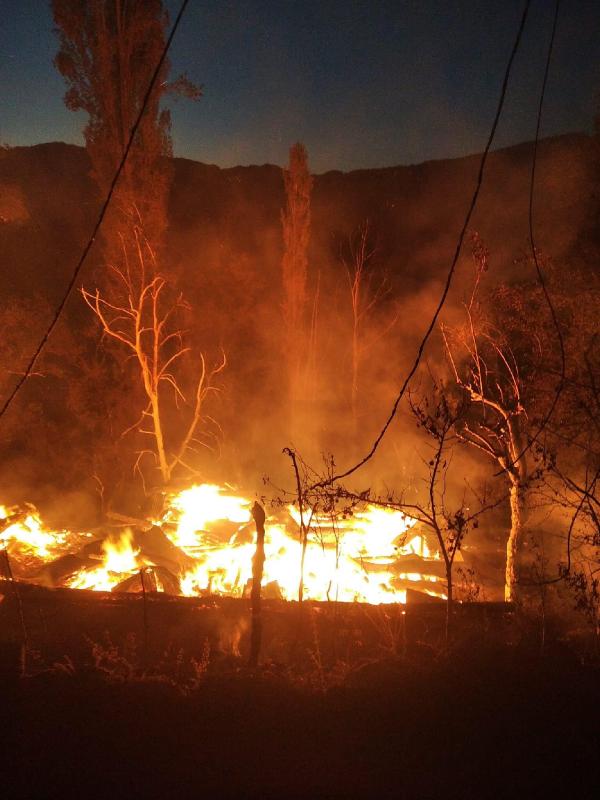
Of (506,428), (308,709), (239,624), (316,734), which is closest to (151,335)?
(239,624)

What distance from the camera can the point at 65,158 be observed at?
1858 inches

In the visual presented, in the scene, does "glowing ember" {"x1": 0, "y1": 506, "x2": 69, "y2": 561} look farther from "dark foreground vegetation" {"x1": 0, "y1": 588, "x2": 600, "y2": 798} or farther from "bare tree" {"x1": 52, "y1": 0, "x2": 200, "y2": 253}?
"bare tree" {"x1": 52, "y1": 0, "x2": 200, "y2": 253}

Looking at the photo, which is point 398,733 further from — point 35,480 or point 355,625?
point 35,480

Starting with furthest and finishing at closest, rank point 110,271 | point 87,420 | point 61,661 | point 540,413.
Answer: point 87,420 → point 110,271 → point 540,413 → point 61,661

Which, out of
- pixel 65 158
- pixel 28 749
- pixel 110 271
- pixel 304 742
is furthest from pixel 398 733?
pixel 65 158

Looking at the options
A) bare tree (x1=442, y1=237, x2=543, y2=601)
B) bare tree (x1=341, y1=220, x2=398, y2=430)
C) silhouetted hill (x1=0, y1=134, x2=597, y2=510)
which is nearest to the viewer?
bare tree (x1=442, y1=237, x2=543, y2=601)

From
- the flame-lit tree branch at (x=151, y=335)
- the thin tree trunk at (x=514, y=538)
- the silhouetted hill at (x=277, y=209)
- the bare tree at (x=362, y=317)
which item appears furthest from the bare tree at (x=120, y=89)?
the thin tree trunk at (x=514, y=538)

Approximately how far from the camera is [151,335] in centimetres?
1786

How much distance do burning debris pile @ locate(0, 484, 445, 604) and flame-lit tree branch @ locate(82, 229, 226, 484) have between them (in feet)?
10.3

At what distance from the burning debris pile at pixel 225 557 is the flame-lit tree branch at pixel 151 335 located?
313 cm

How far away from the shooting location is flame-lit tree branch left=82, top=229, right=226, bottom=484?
15.6 metres

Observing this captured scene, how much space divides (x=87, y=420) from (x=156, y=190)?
6.90 metres

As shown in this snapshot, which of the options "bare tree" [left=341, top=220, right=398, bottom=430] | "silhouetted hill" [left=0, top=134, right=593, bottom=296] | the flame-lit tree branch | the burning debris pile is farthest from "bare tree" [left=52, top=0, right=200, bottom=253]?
"bare tree" [left=341, top=220, right=398, bottom=430]

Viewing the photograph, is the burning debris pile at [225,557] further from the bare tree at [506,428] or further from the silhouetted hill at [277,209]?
the silhouetted hill at [277,209]
